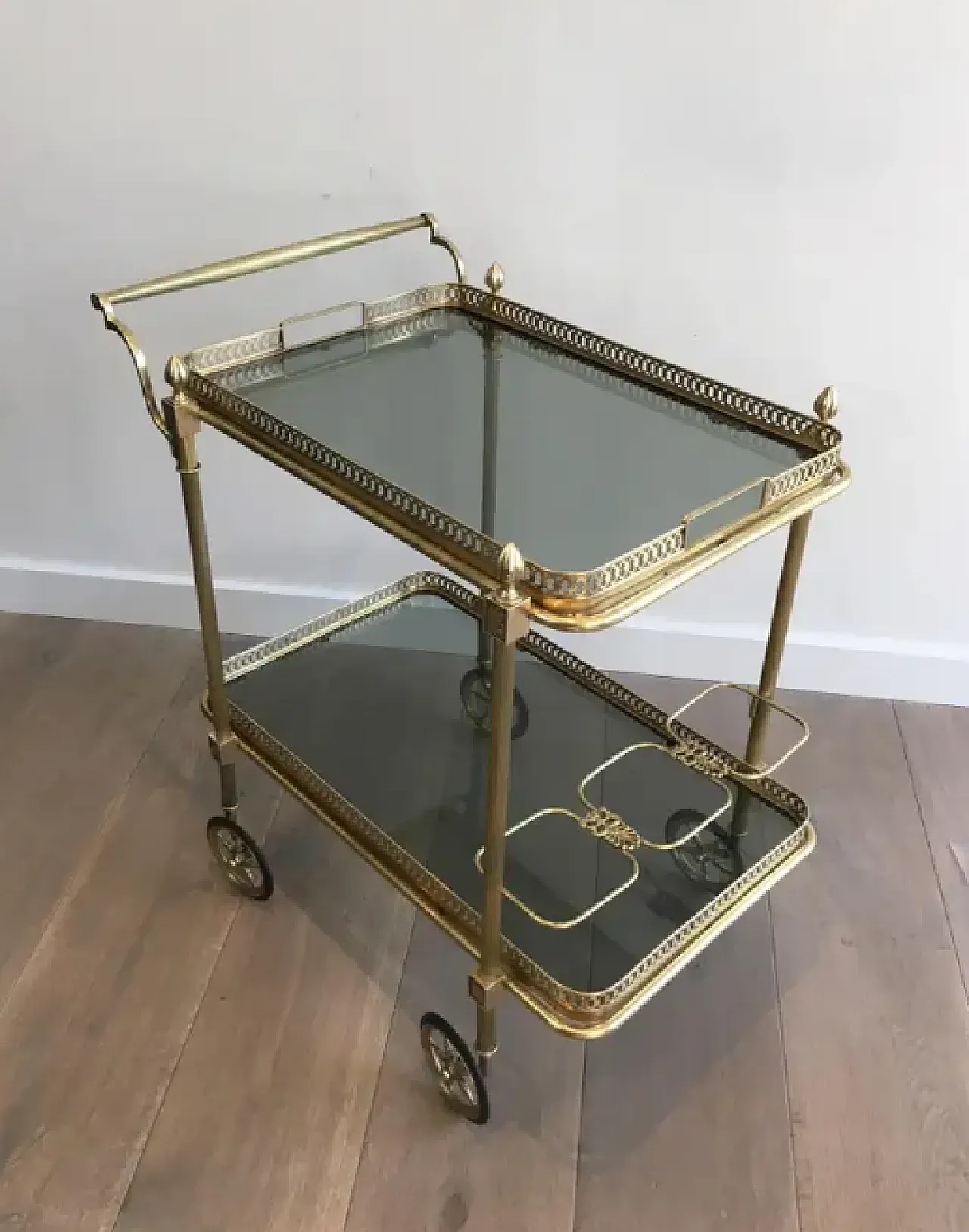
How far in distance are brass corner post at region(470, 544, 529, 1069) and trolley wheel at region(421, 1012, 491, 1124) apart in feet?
0.08

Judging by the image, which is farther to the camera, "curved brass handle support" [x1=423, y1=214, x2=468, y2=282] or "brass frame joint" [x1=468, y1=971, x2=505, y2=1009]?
"curved brass handle support" [x1=423, y1=214, x2=468, y2=282]

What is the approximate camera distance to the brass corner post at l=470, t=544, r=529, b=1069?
817 mm

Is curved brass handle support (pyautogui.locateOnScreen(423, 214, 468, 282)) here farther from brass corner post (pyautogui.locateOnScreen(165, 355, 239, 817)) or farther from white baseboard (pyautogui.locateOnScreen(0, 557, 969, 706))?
white baseboard (pyautogui.locateOnScreen(0, 557, 969, 706))

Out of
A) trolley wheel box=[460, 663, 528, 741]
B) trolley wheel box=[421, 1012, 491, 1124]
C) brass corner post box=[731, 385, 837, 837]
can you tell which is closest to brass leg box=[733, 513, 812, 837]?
brass corner post box=[731, 385, 837, 837]

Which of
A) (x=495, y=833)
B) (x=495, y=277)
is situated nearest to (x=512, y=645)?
(x=495, y=833)

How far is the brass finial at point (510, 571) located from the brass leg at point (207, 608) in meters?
0.44

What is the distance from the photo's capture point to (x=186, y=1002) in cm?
126

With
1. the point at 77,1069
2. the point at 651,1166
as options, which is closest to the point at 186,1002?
the point at 77,1069

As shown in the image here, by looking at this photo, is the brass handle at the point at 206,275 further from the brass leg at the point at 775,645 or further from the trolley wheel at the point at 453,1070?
the trolley wheel at the point at 453,1070

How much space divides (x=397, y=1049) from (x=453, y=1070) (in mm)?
Answer: 105

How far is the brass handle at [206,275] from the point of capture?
1.03 m

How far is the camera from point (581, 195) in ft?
4.55

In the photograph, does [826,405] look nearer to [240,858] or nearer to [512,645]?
[512,645]

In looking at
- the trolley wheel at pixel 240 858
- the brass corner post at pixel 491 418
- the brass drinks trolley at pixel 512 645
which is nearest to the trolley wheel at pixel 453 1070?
the brass drinks trolley at pixel 512 645
